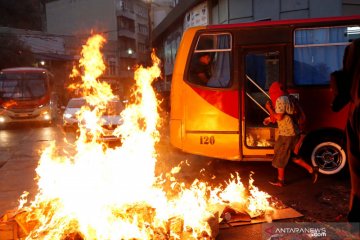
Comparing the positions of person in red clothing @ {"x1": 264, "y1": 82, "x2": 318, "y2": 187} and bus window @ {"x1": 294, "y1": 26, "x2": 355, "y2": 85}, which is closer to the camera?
person in red clothing @ {"x1": 264, "y1": 82, "x2": 318, "y2": 187}

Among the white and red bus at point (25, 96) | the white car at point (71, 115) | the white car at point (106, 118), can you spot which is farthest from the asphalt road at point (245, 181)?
the white and red bus at point (25, 96)

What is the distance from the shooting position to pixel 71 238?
4457 mm

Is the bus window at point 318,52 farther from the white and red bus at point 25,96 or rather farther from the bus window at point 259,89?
the white and red bus at point 25,96

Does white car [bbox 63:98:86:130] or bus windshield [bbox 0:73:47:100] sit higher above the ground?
bus windshield [bbox 0:73:47:100]

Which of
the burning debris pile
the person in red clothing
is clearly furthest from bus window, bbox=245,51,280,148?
the burning debris pile

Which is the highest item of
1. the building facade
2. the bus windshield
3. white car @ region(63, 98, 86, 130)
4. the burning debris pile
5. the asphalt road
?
the building facade

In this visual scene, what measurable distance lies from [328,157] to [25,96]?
18075 millimetres

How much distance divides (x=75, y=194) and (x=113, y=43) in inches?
2121

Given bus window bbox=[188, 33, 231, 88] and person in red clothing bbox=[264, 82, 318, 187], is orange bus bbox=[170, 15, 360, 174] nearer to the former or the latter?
bus window bbox=[188, 33, 231, 88]

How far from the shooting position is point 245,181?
7.74 m

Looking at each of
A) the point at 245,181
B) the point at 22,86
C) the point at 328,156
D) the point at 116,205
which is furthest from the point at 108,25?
the point at 116,205

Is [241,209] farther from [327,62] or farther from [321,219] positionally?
[327,62]

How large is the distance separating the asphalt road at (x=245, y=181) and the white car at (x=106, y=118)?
6.91ft

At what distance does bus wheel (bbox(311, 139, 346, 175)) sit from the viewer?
299 inches
